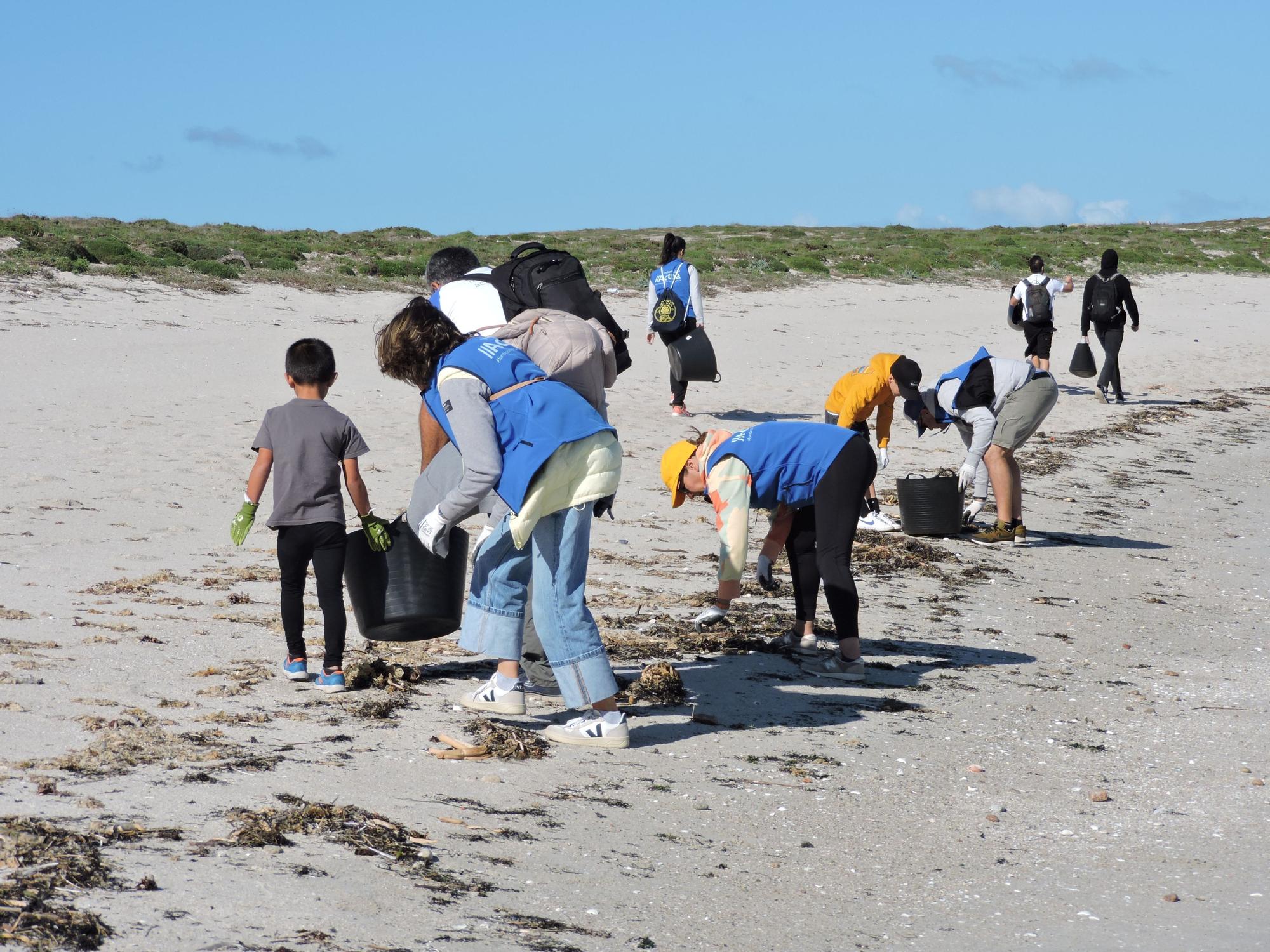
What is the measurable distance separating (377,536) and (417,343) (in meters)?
0.93

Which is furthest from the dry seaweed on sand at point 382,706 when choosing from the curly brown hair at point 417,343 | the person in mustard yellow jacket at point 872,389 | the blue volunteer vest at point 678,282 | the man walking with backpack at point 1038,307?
the man walking with backpack at point 1038,307

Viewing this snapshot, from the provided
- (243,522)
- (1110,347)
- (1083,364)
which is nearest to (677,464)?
(243,522)

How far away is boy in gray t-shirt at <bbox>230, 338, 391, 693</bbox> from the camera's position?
542 centimetres

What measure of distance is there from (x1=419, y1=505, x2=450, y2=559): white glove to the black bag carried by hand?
13.2 metres

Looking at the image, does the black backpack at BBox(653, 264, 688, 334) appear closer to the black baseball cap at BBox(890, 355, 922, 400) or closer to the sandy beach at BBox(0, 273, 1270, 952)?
the sandy beach at BBox(0, 273, 1270, 952)

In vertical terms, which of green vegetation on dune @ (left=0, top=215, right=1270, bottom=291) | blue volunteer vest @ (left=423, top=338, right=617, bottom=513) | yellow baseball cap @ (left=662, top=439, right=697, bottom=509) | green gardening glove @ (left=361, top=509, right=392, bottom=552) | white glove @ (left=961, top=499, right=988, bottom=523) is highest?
green vegetation on dune @ (left=0, top=215, right=1270, bottom=291)

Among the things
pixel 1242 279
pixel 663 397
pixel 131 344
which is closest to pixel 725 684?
pixel 663 397

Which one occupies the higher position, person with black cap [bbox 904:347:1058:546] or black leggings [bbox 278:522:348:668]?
person with black cap [bbox 904:347:1058:546]

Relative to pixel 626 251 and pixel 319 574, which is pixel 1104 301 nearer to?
pixel 319 574

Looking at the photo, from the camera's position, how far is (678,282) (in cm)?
1287

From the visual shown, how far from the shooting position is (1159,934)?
153 inches

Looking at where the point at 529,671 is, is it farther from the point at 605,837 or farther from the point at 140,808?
the point at 140,808

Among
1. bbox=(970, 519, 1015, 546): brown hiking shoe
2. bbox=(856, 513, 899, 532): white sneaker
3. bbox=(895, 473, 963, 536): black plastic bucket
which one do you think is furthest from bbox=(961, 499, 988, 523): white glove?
bbox=(856, 513, 899, 532): white sneaker

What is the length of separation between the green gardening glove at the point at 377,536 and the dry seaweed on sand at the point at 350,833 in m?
1.25
